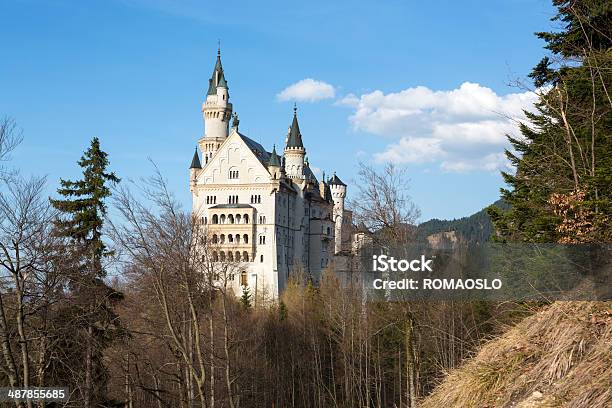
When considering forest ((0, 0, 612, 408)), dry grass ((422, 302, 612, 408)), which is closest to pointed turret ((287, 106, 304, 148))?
forest ((0, 0, 612, 408))

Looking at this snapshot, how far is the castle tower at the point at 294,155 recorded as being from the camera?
94.3 m

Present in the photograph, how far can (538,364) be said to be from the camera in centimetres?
696

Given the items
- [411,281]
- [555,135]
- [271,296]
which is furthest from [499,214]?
[271,296]

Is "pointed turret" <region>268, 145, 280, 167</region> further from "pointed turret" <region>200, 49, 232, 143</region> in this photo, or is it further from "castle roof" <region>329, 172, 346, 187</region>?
"castle roof" <region>329, 172, 346, 187</region>

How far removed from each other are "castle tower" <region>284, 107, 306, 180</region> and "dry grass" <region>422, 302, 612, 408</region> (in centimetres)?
8602

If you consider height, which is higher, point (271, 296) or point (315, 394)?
point (271, 296)

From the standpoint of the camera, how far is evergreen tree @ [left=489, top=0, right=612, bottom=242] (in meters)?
11.7

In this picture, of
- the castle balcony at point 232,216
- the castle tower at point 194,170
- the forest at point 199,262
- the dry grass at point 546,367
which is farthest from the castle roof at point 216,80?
the dry grass at point 546,367

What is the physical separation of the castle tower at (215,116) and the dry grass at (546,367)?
84552 mm

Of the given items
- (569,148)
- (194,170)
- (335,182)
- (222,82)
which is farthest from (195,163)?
(569,148)

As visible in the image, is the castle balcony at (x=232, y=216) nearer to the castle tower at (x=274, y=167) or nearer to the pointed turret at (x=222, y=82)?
the castle tower at (x=274, y=167)

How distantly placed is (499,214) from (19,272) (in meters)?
11.8

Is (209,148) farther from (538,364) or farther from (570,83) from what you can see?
(538,364)

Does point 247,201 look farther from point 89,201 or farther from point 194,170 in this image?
point 89,201
